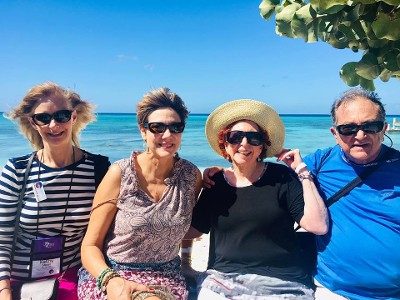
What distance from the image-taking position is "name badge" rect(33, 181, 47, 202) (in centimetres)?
310

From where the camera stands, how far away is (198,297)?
9.93 feet

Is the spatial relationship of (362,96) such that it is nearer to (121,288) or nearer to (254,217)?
(254,217)

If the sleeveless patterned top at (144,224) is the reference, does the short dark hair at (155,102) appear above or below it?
above

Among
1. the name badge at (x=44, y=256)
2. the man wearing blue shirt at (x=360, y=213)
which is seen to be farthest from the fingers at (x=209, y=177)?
the name badge at (x=44, y=256)

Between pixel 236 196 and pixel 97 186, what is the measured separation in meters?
1.32

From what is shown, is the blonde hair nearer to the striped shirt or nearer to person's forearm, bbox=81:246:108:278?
the striped shirt

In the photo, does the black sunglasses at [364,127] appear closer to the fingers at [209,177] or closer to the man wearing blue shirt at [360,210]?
the man wearing blue shirt at [360,210]

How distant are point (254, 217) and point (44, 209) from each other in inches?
73.3

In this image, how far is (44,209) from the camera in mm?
3125

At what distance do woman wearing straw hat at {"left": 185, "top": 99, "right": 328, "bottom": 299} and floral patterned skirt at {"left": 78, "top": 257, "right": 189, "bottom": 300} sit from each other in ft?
0.75

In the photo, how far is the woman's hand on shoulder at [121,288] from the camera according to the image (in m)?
2.70

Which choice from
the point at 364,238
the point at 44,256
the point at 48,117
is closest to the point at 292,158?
the point at 364,238

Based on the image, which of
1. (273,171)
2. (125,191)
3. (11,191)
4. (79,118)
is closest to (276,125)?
(273,171)

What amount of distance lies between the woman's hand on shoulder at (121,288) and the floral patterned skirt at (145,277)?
119 millimetres
